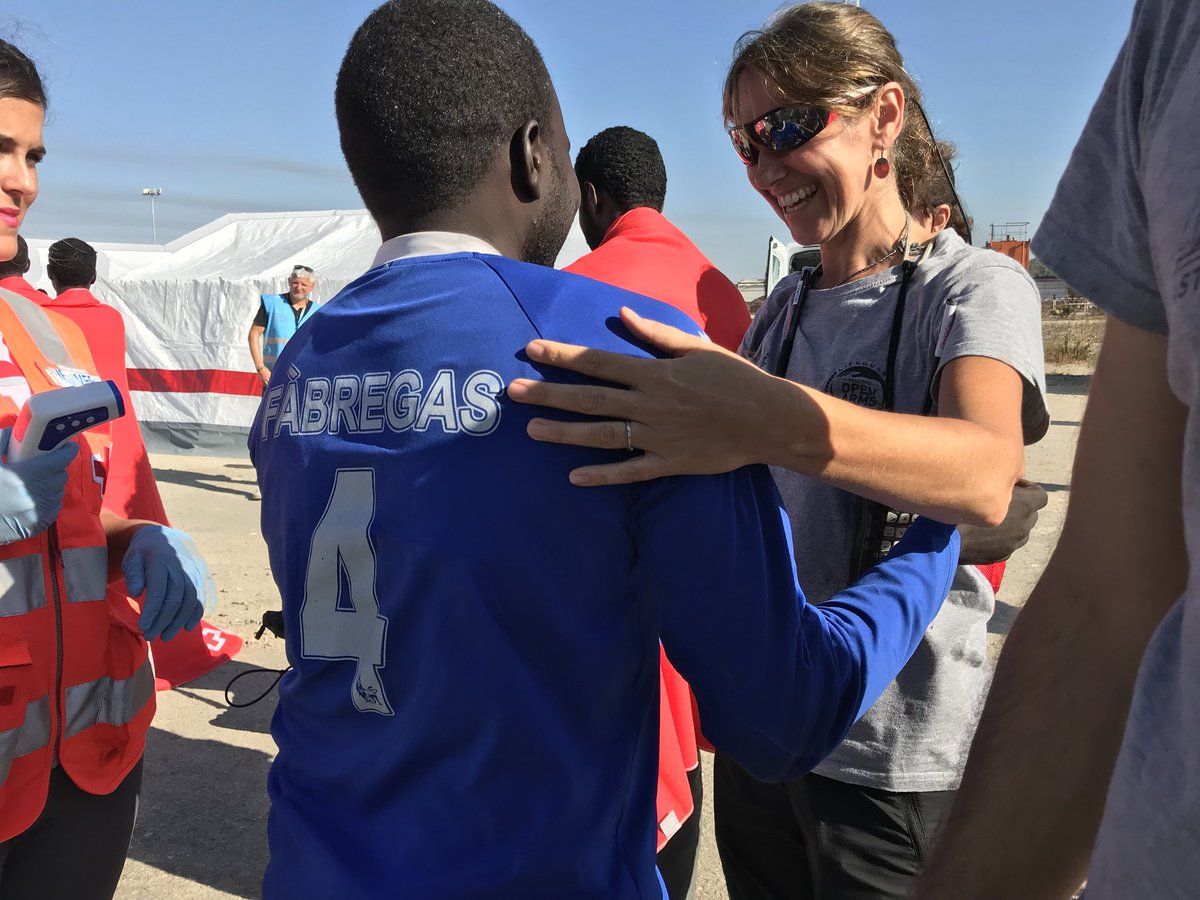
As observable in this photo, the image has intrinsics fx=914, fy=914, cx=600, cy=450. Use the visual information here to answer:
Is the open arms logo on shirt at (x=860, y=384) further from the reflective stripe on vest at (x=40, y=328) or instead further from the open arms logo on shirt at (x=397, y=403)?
the reflective stripe on vest at (x=40, y=328)

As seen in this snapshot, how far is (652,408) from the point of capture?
1.14 meters

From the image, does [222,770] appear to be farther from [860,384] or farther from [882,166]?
[882,166]

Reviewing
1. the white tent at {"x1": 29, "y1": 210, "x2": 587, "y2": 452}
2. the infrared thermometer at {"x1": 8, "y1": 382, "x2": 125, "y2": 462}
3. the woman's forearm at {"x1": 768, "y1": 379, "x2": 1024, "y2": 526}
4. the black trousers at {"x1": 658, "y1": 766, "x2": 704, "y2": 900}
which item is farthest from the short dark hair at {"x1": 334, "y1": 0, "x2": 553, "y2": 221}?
the white tent at {"x1": 29, "y1": 210, "x2": 587, "y2": 452}

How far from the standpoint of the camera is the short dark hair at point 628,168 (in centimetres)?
296

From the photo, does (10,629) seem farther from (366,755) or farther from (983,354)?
(983,354)

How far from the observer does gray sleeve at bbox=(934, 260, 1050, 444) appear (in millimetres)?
1635

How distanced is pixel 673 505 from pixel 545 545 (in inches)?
6.7

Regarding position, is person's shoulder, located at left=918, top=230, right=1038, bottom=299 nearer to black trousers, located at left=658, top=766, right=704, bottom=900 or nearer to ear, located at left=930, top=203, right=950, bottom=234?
ear, located at left=930, top=203, right=950, bottom=234

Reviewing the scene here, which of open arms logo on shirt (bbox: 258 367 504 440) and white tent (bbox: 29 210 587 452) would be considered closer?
open arms logo on shirt (bbox: 258 367 504 440)

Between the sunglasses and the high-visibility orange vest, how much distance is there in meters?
1.70

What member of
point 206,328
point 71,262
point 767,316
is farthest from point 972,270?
point 206,328

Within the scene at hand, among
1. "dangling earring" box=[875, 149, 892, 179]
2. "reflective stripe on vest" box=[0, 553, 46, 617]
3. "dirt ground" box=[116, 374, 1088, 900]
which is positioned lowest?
"dirt ground" box=[116, 374, 1088, 900]

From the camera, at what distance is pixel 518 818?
1165 millimetres

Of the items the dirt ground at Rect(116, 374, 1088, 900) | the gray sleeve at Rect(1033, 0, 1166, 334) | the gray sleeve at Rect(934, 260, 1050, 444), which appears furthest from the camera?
the dirt ground at Rect(116, 374, 1088, 900)
